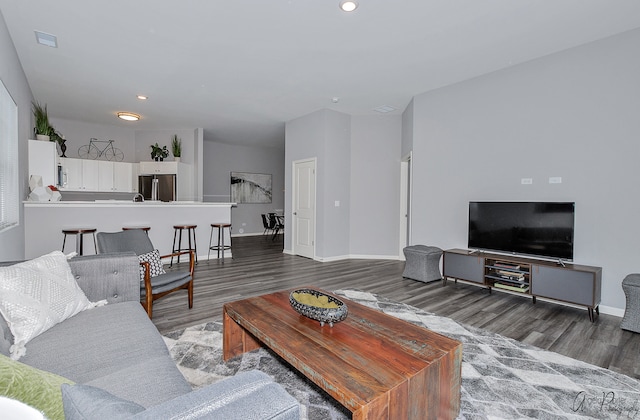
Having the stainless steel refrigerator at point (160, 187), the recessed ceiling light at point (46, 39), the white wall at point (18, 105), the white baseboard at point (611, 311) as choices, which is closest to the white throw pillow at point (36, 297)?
the white wall at point (18, 105)

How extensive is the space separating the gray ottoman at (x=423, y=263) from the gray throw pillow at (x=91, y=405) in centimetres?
425

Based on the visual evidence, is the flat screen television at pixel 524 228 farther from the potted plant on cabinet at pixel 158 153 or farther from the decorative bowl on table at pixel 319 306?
the potted plant on cabinet at pixel 158 153

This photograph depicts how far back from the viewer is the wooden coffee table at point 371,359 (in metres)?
1.25

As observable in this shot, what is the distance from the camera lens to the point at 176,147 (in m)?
7.37

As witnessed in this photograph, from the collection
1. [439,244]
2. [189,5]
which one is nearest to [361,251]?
[439,244]

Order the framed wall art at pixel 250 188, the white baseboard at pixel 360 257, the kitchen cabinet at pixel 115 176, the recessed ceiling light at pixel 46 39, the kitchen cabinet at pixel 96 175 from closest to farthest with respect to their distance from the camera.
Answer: the recessed ceiling light at pixel 46 39, the white baseboard at pixel 360 257, the kitchen cabinet at pixel 96 175, the kitchen cabinet at pixel 115 176, the framed wall art at pixel 250 188

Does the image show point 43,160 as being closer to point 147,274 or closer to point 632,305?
point 147,274

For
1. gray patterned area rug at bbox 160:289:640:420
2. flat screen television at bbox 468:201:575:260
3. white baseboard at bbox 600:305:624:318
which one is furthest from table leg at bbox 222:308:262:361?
white baseboard at bbox 600:305:624:318

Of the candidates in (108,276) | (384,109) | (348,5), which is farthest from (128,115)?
(348,5)

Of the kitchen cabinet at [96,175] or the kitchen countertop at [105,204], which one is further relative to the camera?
the kitchen cabinet at [96,175]

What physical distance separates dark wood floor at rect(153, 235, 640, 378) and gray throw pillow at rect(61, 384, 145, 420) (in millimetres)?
2329

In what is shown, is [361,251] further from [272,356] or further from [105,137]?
[105,137]

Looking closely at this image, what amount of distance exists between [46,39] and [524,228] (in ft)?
19.5

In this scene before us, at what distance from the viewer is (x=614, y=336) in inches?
108
